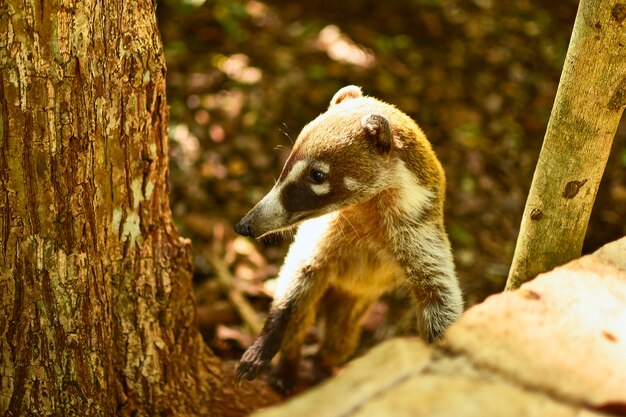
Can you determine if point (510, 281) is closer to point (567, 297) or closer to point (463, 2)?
point (567, 297)

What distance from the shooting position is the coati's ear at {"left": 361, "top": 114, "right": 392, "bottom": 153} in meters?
3.53

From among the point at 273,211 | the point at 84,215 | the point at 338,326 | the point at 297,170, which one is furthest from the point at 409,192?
the point at 84,215

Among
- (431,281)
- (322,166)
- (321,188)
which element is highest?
(322,166)

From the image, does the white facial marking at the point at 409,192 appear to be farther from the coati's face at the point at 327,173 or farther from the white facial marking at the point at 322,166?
the white facial marking at the point at 322,166

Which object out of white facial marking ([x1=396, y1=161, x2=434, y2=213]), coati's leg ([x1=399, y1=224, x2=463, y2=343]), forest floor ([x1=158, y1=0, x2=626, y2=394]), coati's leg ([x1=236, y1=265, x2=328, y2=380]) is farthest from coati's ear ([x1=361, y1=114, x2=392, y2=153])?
forest floor ([x1=158, y1=0, x2=626, y2=394])

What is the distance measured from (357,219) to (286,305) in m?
0.69

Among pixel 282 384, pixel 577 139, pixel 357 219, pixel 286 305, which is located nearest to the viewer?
pixel 577 139

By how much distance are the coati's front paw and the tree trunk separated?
1.56m

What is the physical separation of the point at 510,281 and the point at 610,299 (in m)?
0.92

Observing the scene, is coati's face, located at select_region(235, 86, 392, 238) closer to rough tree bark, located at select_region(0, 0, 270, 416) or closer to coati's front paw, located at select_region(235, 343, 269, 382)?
rough tree bark, located at select_region(0, 0, 270, 416)

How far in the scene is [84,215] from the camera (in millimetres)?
3045

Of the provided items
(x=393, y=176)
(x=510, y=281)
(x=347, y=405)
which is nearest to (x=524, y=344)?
(x=347, y=405)

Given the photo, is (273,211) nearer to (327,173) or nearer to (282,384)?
(327,173)

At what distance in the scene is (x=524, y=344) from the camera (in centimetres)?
221
